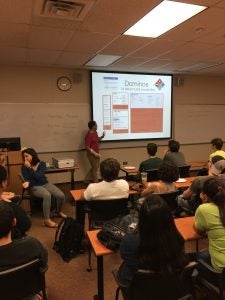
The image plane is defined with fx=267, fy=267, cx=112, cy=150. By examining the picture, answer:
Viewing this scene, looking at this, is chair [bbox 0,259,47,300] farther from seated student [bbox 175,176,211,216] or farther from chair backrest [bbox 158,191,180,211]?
seated student [bbox 175,176,211,216]

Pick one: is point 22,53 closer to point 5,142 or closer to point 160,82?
point 5,142

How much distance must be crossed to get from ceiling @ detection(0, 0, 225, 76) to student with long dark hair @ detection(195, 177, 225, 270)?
72.6 inches

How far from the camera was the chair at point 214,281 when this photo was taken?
1620mm

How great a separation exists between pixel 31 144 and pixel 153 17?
372 centimetres

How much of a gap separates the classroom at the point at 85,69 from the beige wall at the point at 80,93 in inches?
0.8

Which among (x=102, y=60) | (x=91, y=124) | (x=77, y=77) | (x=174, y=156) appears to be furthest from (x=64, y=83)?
(x=174, y=156)

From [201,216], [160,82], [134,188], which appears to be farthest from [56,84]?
[201,216]

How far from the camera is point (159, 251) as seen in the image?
1340 mm

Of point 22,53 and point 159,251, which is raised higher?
point 22,53

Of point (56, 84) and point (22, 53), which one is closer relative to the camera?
point (22, 53)

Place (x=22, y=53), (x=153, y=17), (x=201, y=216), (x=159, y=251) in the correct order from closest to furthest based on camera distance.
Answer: (x=159, y=251) → (x=201, y=216) → (x=153, y=17) → (x=22, y=53)

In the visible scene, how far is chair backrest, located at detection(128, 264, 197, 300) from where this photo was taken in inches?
52.1

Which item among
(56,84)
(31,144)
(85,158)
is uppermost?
(56,84)

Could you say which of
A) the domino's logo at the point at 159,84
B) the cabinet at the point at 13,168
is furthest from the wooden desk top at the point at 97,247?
the domino's logo at the point at 159,84
